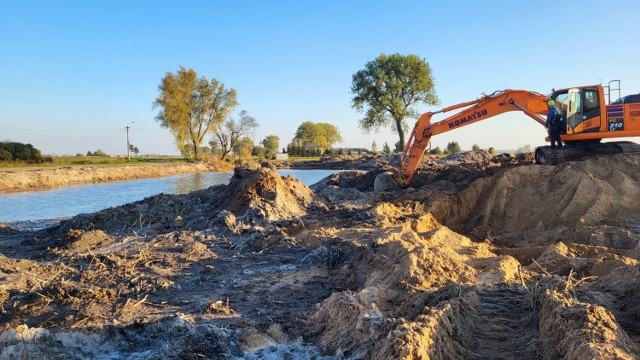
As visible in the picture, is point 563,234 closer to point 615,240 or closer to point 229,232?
A: point 615,240

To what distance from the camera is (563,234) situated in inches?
411

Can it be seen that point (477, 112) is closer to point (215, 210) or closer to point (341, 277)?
point (215, 210)

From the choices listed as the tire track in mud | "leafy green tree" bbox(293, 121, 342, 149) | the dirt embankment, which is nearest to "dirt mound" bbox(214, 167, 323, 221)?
the tire track in mud

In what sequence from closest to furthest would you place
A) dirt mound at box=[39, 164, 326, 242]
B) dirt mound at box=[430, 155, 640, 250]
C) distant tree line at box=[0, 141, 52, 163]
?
dirt mound at box=[430, 155, 640, 250]
dirt mound at box=[39, 164, 326, 242]
distant tree line at box=[0, 141, 52, 163]

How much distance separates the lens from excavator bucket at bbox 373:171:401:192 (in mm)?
17656

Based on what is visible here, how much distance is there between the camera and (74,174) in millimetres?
32031

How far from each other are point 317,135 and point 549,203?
9551cm

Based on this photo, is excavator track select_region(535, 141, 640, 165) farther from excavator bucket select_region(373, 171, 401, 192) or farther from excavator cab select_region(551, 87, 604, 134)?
excavator bucket select_region(373, 171, 401, 192)

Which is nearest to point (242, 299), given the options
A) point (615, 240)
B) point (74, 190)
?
point (615, 240)

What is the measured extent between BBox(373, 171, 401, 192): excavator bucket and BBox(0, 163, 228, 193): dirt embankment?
20680 millimetres

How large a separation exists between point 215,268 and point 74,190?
2212 cm

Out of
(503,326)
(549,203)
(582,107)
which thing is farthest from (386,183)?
(503,326)

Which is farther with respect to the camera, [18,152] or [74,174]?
[18,152]

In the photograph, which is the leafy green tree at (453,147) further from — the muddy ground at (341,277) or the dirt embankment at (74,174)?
the muddy ground at (341,277)
